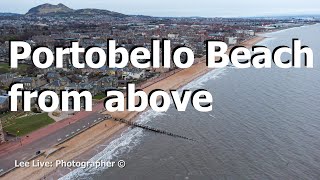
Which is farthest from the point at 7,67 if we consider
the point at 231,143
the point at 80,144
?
the point at 231,143

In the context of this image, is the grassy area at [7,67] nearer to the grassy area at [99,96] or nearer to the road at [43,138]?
the grassy area at [99,96]

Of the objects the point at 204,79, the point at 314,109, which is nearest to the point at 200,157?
the point at 314,109

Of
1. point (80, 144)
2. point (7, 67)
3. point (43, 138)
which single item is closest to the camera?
point (80, 144)

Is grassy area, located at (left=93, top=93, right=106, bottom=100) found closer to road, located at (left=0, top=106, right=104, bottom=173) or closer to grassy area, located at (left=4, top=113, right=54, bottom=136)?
road, located at (left=0, top=106, right=104, bottom=173)

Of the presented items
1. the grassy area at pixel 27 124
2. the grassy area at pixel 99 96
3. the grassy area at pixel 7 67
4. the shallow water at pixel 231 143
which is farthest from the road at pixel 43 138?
the grassy area at pixel 7 67

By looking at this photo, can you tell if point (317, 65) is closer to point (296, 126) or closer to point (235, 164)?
point (296, 126)

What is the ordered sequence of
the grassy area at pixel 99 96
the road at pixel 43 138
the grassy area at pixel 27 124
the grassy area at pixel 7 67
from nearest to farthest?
1. the road at pixel 43 138
2. the grassy area at pixel 27 124
3. the grassy area at pixel 99 96
4. the grassy area at pixel 7 67

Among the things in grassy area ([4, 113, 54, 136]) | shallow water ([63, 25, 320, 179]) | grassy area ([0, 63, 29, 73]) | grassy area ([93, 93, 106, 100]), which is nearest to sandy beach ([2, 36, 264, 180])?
shallow water ([63, 25, 320, 179])

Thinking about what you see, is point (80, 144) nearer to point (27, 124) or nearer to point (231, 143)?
point (27, 124)
